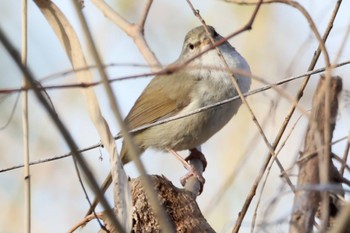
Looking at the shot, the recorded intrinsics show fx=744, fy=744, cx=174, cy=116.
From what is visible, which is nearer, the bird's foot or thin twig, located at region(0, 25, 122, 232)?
thin twig, located at region(0, 25, 122, 232)

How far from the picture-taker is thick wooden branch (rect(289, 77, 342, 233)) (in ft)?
4.70

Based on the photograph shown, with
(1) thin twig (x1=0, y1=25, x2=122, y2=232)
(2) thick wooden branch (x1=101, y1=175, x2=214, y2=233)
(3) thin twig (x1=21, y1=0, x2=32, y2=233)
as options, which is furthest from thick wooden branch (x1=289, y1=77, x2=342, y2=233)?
(3) thin twig (x1=21, y1=0, x2=32, y2=233)

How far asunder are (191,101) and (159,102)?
26 cm

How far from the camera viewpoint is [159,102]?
14.3ft

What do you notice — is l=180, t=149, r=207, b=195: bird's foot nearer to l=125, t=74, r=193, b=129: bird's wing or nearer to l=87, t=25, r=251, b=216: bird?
l=87, t=25, r=251, b=216: bird

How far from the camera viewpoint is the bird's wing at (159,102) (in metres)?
4.24

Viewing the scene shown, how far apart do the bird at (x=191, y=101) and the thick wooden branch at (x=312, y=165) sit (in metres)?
2.29

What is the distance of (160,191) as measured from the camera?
8.18 feet

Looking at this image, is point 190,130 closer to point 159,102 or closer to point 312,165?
point 159,102

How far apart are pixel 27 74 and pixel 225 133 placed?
3.76 m

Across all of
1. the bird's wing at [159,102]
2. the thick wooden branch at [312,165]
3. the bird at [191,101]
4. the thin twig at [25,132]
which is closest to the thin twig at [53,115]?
the thick wooden branch at [312,165]

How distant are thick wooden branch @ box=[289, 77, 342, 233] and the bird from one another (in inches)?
90.3

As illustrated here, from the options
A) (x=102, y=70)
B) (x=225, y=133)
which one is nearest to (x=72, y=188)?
(x=225, y=133)

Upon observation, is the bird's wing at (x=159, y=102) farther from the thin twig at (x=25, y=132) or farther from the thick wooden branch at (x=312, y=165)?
the thick wooden branch at (x=312, y=165)
